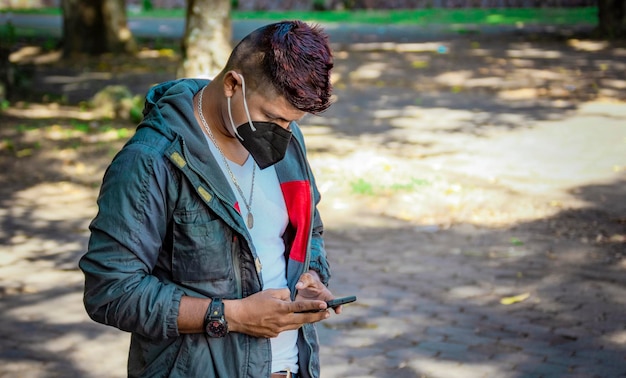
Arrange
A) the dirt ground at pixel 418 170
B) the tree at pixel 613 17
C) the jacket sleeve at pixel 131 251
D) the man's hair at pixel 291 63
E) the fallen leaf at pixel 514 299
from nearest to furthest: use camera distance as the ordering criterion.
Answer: the jacket sleeve at pixel 131 251, the man's hair at pixel 291 63, the fallen leaf at pixel 514 299, the dirt ground at pixel 418 170, the tree at pixel 613 17

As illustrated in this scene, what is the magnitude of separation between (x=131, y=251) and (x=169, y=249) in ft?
0.56

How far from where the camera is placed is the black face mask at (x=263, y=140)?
246cm

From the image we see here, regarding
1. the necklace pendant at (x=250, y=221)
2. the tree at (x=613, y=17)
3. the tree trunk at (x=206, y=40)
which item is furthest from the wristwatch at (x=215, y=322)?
the tree at (x=613, y=17)

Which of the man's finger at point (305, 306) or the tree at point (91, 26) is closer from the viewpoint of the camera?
the man's finger at point (305, 306)

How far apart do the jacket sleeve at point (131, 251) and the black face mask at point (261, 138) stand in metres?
0.28

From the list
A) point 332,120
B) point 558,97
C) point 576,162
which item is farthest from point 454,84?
point 576,162

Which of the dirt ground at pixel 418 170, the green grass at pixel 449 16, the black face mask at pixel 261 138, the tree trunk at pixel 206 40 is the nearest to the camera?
the black face mask at pixel 261 138

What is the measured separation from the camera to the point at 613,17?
18531 millimetres

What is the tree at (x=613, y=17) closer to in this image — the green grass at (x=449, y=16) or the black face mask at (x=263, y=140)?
the green grass at (x=449, y=16)

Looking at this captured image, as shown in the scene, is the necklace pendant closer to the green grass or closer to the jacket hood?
the jacket hood

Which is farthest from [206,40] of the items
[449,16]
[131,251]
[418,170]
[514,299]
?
[449,16]

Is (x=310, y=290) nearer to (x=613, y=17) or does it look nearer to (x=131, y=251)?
(x=131, y=251)

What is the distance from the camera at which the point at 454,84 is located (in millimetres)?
14102

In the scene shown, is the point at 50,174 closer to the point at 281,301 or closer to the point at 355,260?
the point at 355,260
